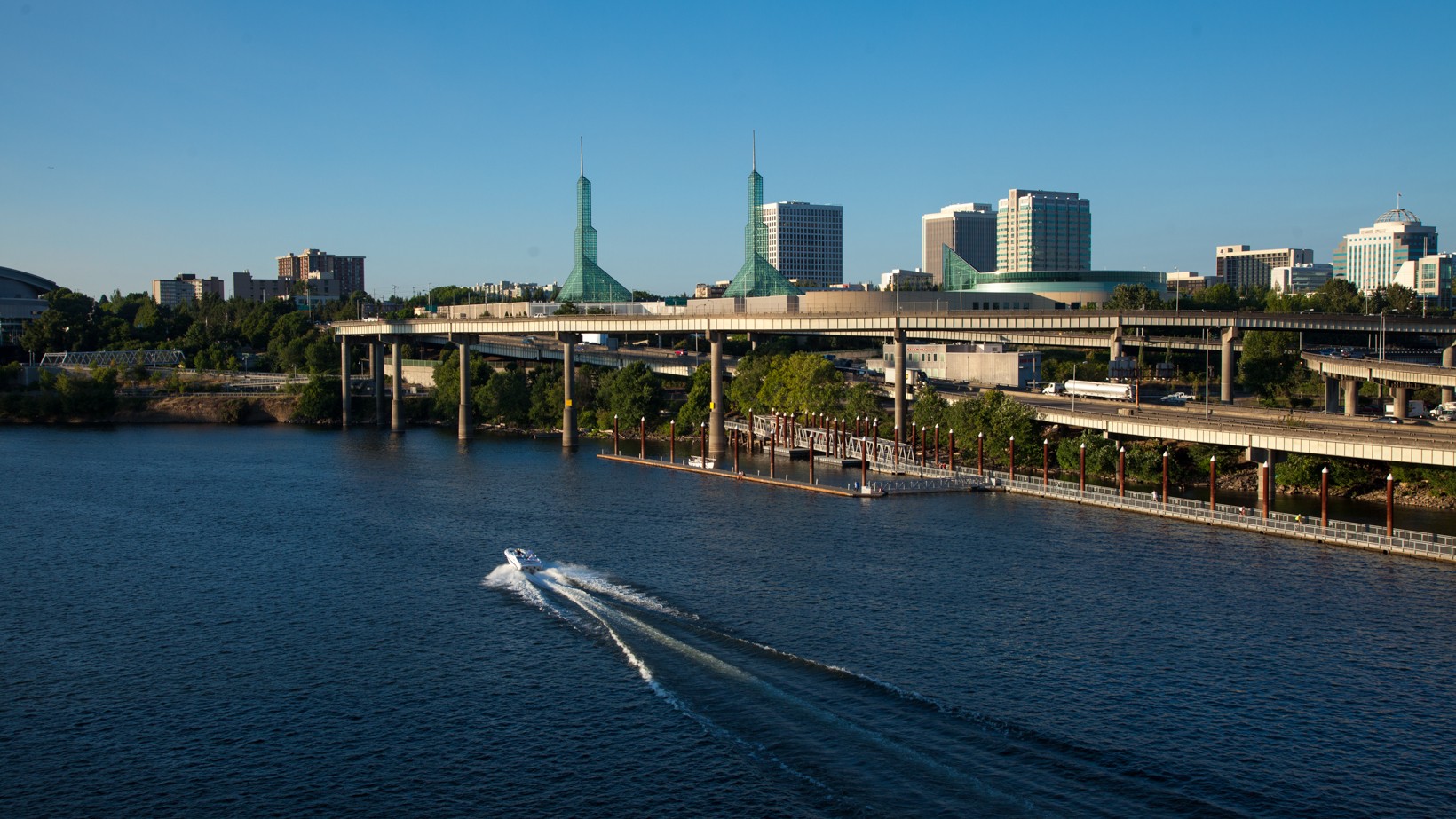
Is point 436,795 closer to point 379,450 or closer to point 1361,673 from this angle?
point 1361,673

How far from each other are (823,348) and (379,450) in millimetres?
70446

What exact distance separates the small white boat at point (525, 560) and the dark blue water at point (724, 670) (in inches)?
37.9

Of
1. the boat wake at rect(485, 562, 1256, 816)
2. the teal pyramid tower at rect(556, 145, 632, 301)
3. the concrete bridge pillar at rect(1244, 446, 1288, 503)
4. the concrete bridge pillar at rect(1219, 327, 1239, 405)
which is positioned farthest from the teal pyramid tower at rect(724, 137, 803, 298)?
the boat wake at rect(485, 562, 1256, 816)

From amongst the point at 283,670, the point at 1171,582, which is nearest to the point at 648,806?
the point at 283,670

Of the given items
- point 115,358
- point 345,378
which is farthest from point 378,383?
point 115,358

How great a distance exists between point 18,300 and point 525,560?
488 feet

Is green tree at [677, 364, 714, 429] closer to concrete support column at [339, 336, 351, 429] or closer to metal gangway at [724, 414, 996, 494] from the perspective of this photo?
metal gangway at [724, 414, 996, 494]

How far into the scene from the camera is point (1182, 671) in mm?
31156

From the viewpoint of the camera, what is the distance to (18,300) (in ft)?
536

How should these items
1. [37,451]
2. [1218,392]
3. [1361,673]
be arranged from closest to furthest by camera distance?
[1361,673]
[37,451]
[1218,392]

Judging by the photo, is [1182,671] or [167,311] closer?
[1182,671]

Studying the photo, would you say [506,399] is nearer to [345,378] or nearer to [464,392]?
[464,392]

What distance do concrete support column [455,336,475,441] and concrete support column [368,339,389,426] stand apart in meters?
14.2

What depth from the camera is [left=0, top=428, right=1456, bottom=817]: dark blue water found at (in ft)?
81.8
